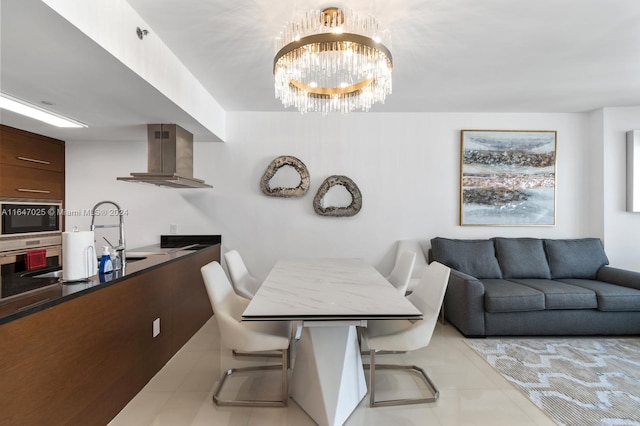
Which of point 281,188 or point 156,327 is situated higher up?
point 281,188

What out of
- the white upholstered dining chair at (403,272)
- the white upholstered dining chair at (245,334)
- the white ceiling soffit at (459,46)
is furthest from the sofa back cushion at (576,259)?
the white upholstered dining chair at (245,334)

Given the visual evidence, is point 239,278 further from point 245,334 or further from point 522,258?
point 522,258

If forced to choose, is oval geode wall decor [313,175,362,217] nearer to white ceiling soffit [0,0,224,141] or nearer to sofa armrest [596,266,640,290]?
white ceiling soffit [0,0,224,141]

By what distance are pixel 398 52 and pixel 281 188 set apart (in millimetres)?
2115

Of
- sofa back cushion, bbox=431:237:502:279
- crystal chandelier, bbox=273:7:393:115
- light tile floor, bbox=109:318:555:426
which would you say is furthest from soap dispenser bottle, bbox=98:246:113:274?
sofa back cushion, bbox=431:237:502:279

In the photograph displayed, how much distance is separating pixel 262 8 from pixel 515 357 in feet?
10.8

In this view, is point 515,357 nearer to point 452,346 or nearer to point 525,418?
point 452,346

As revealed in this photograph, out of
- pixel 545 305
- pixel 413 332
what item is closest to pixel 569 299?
pixel 545 305

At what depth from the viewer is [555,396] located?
2.25m

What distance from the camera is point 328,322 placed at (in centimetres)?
173

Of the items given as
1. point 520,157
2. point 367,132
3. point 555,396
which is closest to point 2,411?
point 555,396

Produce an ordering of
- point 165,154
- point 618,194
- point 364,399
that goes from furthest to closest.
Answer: point 618,194 < point 165,154 < point 364,399

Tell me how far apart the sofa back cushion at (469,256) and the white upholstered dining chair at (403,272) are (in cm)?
97

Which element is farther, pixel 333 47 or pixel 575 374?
pixel 575 374
